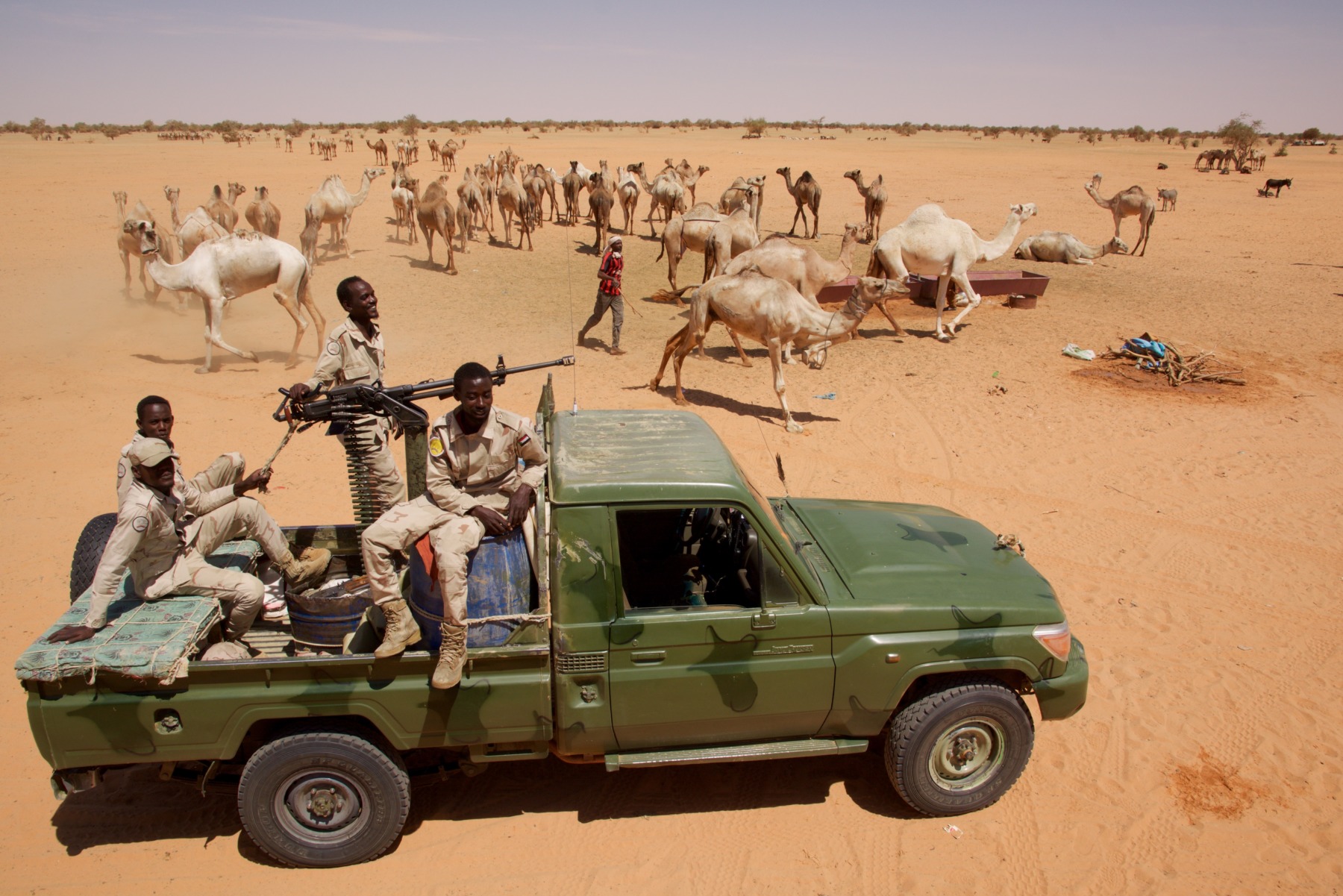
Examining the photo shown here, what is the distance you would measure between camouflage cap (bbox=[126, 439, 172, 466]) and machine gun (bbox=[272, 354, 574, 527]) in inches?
38.2

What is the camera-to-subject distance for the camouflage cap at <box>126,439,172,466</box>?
14.1ft

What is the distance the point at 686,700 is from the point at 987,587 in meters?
1.69

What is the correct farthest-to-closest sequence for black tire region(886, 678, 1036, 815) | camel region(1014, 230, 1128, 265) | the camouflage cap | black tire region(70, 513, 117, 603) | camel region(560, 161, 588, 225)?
camel region(560, 161, 588, 225), camel region(1014, 230, 1128, 265), black tire region(70, 513, 117, 603), black tire region(886, 678, 1036, 815), the camouflage cap

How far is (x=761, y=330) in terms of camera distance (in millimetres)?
10758

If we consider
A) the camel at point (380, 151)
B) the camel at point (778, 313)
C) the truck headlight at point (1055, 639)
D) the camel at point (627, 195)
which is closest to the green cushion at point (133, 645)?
the truck headlight at point (1055, 639)

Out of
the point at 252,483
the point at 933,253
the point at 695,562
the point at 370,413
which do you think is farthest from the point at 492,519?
the point at 933,253

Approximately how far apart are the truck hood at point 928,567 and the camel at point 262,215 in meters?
16.8

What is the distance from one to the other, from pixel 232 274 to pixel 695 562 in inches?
418

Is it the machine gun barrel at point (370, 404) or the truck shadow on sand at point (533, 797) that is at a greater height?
the machine gun barrel at point (370, 404)

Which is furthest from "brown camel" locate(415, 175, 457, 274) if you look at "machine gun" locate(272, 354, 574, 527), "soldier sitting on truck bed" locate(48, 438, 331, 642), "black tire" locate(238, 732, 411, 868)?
"black tire" locate(238, 732, 411, 868)

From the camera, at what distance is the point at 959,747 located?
15.1 ft

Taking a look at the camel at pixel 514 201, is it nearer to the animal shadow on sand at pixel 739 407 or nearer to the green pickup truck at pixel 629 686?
the animal shadow on sand at pixel 739 407

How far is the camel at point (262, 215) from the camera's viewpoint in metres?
18.3

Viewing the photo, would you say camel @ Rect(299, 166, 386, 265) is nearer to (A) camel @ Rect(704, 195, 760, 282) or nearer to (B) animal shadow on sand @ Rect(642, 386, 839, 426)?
(A) camel @ Rect(704, 195, 760, 282)
